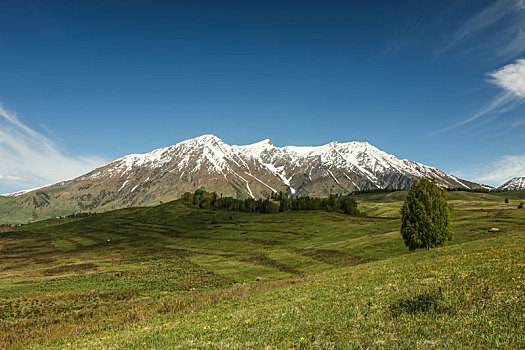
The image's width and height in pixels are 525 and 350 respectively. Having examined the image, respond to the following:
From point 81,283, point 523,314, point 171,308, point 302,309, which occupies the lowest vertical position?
point 81,283

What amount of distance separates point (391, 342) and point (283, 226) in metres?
135

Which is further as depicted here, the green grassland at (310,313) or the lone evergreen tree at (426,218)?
the lone evergreen tree at (426,218)

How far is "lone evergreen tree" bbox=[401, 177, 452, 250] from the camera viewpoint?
53.4m

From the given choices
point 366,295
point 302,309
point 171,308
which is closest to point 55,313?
point 171,308

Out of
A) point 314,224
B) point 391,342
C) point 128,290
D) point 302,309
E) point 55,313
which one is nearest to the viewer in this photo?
point 391,342

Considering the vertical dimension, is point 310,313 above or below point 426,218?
below

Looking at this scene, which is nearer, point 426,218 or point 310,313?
point 310,313

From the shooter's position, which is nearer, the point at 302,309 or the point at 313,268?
the point at 302,309

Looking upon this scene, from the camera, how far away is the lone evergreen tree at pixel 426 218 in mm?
53438

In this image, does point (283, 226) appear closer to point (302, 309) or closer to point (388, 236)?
point (388, 236)

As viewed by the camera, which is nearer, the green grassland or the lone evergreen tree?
the green grassland

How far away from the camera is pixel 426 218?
53594 millimetres

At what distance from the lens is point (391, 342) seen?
1169cm

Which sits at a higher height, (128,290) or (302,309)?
(302,309)
